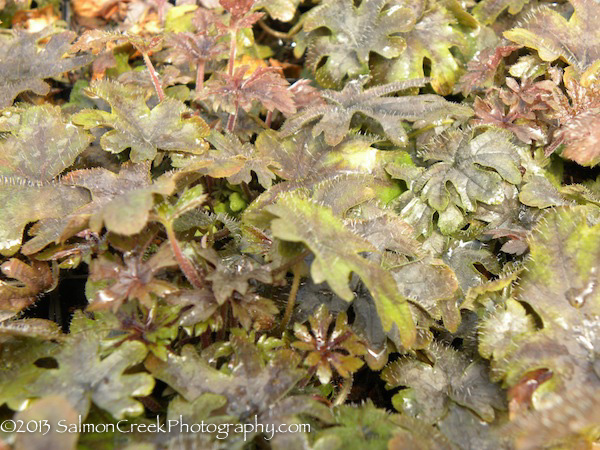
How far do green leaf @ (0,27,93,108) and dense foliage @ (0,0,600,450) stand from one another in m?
0.01

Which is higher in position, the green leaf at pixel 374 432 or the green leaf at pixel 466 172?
the green leaf at pixel 466 172

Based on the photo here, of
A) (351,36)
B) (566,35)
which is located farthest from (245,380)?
(566,35)

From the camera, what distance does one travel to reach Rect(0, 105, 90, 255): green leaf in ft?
5.58

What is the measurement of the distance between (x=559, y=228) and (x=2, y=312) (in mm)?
1750

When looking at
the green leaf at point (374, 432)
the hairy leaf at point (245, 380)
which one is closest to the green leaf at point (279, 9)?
the hairy leaf at point (245, 380)

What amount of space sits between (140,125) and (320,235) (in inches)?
35.1

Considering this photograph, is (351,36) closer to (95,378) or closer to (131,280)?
(131,280)

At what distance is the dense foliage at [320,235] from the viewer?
133cm

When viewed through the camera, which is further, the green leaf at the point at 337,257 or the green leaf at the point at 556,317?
the green leaf at the point at 556,317

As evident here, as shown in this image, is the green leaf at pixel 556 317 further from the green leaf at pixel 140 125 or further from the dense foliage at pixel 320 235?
the green leaf at pixel 140 125

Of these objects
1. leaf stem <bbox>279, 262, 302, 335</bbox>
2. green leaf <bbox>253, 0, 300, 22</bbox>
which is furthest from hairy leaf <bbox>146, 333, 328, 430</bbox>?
green leaf <bbox>253, 0, 300, 22</bbox>

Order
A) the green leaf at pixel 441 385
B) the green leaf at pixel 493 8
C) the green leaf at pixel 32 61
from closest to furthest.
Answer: the green leaf at pixel 441 385
the green leaf at pixel 32 61
the green leaf at pixel 493 8

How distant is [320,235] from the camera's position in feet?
4.42

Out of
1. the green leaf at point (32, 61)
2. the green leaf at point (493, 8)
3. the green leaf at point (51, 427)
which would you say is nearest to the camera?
the green leaf at point (51, 427)
